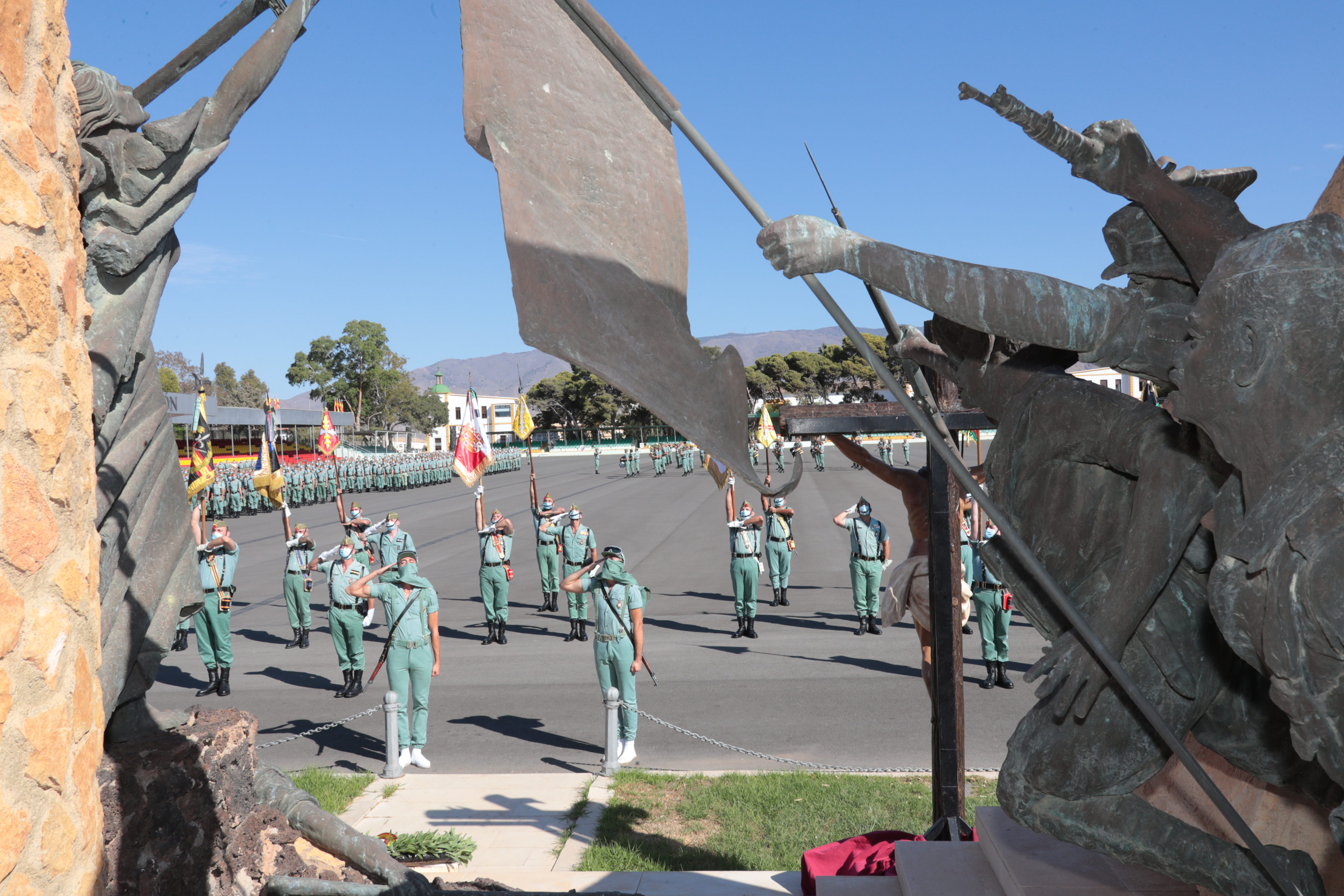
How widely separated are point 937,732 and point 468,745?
5.41 metres

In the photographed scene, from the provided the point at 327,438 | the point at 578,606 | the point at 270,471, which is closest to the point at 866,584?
the point at 578,606

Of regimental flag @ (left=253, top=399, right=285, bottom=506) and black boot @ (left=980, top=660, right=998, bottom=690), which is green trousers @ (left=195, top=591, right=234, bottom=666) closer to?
regimental flag @ (left=253, top=399, right=285, bottom=506)

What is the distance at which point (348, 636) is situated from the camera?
34.9 feet

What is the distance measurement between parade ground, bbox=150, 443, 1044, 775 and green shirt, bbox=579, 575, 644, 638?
1.13 meters

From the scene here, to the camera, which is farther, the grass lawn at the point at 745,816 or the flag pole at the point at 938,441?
the grass lawn at the point at 745,816

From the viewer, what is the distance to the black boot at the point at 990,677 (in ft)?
34.5

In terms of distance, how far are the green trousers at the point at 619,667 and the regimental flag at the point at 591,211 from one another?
22.1ft

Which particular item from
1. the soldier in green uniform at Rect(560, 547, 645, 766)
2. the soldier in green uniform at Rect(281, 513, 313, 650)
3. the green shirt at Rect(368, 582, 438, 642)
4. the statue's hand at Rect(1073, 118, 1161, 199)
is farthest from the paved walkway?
the soldier in green uniform at Rect(281, 513, 313, 650)

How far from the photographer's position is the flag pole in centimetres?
223

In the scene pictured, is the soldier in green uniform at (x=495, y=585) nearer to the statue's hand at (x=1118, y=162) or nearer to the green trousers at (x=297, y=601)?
the green trousers at (x=297, y=601)

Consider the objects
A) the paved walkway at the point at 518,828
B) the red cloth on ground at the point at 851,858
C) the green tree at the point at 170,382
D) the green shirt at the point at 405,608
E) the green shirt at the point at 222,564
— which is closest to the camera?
the red cloth on ground at the point at 851,858

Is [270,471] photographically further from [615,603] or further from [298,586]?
[615,603]

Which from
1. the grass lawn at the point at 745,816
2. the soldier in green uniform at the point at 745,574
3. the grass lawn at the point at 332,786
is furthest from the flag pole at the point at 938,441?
the soldier in green uniform at the point at 745,574

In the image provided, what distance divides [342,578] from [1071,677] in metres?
10.3
